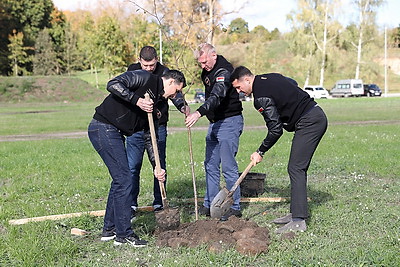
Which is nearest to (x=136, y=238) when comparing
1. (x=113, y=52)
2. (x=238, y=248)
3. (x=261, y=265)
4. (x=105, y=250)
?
→ (x=105, y=250)

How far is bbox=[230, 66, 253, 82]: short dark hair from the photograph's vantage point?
5699 mm

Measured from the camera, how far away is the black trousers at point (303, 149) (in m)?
5.74

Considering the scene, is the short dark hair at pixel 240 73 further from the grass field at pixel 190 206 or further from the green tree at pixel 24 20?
the green tree at pixel 24 20

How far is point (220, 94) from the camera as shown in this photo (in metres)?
6.03

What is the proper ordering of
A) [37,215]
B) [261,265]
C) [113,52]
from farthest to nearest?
1. [113,52]
2. [37,215]
3. [261,265]

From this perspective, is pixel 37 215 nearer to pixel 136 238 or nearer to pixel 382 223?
pixel 136 238

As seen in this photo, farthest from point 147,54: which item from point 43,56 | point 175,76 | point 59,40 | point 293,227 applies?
point 59,40

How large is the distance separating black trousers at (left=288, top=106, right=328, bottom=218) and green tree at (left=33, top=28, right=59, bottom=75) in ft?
194

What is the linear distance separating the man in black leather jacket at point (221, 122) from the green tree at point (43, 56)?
57958 mm

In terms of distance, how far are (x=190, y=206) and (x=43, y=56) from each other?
58.9 metres

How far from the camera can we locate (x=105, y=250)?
5090 mm

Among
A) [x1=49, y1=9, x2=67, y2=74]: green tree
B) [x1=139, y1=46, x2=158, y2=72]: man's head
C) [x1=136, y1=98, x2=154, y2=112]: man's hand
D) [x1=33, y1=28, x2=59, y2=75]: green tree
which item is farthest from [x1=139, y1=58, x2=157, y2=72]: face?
[x1=49, y1=9, x2=67, y2=74]: green tree

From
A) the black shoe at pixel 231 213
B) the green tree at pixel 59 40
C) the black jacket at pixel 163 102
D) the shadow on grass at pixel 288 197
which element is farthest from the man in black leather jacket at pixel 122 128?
the green tree at pixel 59 40

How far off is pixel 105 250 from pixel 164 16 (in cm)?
306
